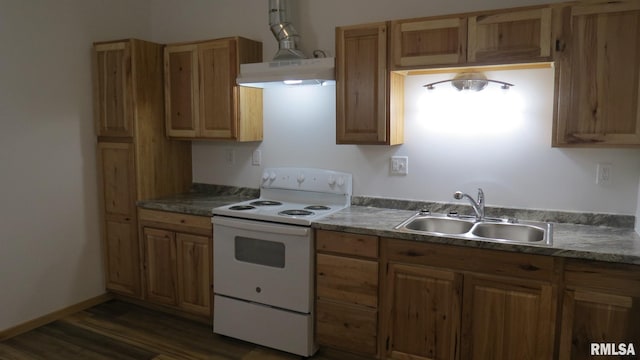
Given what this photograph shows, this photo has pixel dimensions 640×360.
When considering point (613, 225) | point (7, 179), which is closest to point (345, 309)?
point (613, 225)

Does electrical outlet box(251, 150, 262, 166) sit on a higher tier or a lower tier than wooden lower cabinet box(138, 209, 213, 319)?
higher

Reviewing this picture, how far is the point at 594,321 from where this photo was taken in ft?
7.14

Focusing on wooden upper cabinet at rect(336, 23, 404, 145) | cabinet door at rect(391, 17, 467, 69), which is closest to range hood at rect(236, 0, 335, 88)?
wooden upper cabinet at rect(336, 23, 404, 145)

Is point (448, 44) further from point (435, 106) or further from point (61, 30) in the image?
point (61, 30)

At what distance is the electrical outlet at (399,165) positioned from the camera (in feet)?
10.2

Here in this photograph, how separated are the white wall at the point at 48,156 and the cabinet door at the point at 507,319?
282 cm

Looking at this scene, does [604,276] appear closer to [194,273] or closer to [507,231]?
[507,231]

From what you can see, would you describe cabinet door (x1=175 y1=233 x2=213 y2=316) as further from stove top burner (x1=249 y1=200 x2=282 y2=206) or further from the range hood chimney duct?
the range hood chimney duct

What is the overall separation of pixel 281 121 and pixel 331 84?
1.69ft

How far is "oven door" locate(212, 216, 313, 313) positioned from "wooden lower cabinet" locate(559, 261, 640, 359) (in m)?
1.36

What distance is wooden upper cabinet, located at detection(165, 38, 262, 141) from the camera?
3324mm

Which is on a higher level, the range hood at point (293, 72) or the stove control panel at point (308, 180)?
the range hood at point (293, 72)

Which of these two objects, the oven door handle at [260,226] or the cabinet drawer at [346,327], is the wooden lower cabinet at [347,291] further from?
the oven door handle at [260,226]
